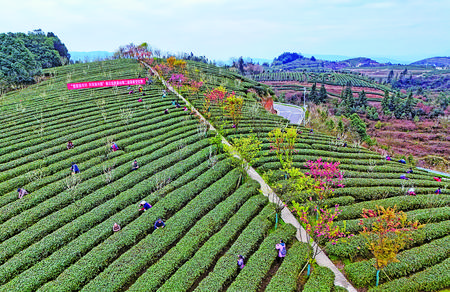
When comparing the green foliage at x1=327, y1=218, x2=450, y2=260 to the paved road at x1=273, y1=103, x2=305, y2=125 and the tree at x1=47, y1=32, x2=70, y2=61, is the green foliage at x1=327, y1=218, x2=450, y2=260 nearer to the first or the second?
the paved road at x1=273, y1=103, x2=305, y2=125

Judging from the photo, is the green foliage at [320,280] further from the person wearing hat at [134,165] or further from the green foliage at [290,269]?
the person wearing hat at [134,165]

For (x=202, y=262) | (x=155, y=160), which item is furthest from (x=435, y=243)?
(x=155, y=160)

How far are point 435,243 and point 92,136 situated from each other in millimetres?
26127

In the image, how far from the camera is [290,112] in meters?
49.8

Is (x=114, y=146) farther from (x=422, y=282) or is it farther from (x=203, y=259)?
(x=422, y=282)

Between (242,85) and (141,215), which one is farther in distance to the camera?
(242,85)

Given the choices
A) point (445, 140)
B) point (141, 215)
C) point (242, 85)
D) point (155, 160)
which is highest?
A: point (242, 85)

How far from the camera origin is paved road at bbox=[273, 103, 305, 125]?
44.8 m

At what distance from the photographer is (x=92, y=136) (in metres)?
21.9

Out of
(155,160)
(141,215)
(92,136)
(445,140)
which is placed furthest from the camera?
(445,140)

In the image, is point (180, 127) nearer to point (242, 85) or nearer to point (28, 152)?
point (28, 152)

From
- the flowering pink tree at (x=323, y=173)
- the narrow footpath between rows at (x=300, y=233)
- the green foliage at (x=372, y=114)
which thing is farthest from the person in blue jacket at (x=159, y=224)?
the green foliage at (x=372, y=114)

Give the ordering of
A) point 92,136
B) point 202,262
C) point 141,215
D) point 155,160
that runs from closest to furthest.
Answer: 1. point 202,262
2. point 141,215
3. point 155,160
4. point 92,136

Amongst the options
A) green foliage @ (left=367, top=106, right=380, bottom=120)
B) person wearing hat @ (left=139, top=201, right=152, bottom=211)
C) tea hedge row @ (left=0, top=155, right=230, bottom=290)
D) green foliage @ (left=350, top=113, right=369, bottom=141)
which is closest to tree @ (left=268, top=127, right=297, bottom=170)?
tea hedge row @ (left=0, top=155, right=230, bottom=290)
